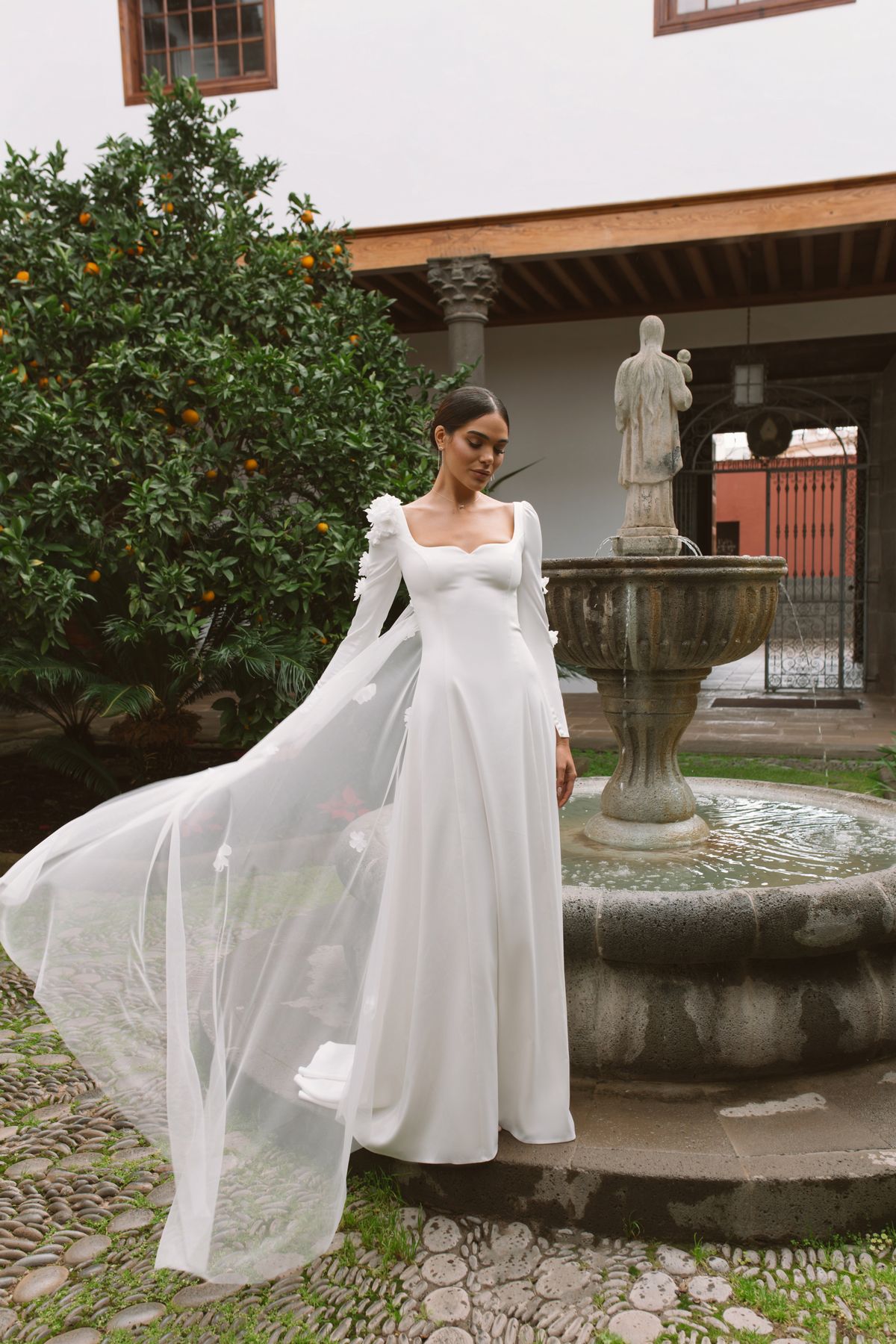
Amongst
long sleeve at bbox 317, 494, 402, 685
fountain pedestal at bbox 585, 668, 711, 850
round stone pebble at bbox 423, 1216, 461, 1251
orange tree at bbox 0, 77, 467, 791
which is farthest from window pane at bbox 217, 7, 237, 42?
round stone pebble at bbox 423, 1216, 461, 1251

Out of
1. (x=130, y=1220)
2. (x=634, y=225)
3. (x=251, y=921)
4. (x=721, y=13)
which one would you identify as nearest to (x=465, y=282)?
(x=634, y=225)

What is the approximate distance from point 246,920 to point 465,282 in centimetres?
699

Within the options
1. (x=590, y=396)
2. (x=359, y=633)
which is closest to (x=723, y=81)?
(x=590, y=396)

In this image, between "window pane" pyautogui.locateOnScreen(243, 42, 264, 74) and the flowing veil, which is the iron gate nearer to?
"window pane" pyautogui.locateOnScreen(243, 42, 264, 74)

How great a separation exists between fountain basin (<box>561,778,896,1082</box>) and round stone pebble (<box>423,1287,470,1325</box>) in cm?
78

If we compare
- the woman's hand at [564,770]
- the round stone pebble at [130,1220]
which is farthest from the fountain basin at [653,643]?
the round stone pebble at [130,1220]

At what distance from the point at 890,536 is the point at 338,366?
731cm

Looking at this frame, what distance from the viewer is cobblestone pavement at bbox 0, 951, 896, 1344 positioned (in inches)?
86.0

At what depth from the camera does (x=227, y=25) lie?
366 inches

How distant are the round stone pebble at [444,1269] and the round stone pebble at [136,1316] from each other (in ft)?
1.82

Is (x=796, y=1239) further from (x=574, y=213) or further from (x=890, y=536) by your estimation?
(x=890, y=536)

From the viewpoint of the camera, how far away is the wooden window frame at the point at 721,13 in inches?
308

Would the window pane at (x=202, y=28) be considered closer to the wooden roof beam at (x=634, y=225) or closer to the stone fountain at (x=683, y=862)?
the wooden roof beam at (x=634, y=225)

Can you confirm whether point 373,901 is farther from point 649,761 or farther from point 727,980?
point 649,761
